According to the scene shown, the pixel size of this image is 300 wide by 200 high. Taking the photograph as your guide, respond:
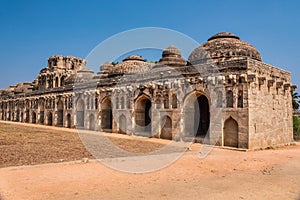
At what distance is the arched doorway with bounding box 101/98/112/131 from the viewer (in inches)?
955

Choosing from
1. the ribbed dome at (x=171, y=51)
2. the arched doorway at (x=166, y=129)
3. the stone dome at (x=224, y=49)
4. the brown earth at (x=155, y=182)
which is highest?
the ribbed dome at (x=171, y=51)

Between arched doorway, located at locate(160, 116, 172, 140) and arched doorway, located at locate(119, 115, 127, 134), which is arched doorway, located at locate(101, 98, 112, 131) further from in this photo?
arched doorway, located at locate(160, 116, 172, 140)

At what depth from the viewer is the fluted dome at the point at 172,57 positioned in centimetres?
2153

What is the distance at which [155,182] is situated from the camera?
6738mm

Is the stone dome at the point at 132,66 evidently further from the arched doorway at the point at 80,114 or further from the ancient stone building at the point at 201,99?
the arched doorway at the point at 80,114

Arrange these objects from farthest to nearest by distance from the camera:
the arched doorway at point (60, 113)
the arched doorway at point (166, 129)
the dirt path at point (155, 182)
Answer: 1. the arched doorway at point (60, 113)
2. the arched doorway at point (166, 129)
3. the dirt path at point (155, 182)

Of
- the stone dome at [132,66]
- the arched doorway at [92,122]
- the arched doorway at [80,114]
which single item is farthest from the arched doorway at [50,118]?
the stone dome at [132,66]

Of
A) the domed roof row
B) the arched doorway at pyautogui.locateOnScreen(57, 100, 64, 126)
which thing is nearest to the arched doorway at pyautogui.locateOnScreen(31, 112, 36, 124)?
the arched doorway at pyautogui.locateOnScreen(57, 100, 64, 126)

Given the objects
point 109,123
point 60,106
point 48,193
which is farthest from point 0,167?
point 60,106

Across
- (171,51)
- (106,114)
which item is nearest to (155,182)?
(171,51)

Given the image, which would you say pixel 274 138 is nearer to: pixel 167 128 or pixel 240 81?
pixel 240 81

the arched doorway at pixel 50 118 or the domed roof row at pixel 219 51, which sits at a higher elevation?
the domed roof row at pixel 219 51

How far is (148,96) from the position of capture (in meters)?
19.4

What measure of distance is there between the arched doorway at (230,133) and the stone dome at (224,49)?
14.3 feet
